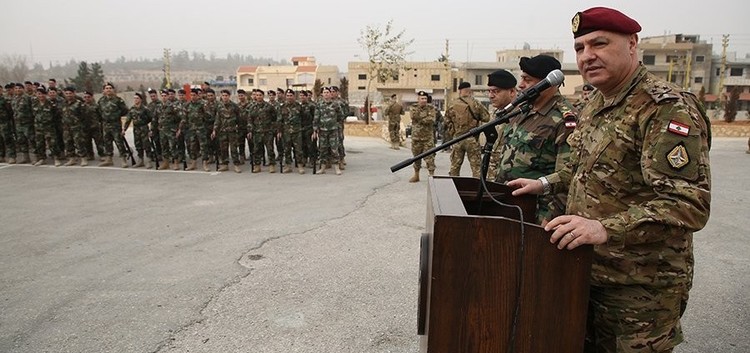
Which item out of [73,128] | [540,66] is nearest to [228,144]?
[73,128]

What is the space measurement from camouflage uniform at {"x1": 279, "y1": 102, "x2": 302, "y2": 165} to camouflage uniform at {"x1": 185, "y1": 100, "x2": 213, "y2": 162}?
1591 mm

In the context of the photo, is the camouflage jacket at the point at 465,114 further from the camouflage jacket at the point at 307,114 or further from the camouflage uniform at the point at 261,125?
the camouflage uniform at the point at 261,125

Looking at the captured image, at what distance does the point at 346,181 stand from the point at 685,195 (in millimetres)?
7116

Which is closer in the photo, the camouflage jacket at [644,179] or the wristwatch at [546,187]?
the camouflage jacket at [644,179]

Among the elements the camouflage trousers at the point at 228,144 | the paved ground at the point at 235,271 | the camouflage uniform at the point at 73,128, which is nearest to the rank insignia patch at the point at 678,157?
the paved ground at the point at 235,271

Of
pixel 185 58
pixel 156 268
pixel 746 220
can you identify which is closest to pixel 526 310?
pixel 156 268

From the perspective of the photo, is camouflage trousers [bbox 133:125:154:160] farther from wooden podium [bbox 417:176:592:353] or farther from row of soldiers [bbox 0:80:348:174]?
wooden podium [bbox 417:176:592:353]

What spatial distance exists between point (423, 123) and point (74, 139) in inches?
→ 292

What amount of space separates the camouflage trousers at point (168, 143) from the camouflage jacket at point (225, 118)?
37.2 inches

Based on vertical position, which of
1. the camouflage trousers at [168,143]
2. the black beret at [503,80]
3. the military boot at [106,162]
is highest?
the black beret at [503,80]

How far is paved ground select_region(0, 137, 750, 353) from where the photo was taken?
2.98m

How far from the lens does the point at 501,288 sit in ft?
4.57

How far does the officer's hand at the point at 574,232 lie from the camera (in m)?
1.29

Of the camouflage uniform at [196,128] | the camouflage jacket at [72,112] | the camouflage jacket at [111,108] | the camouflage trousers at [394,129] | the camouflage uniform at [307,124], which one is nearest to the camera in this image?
the camouflage uniform at [196,128]
